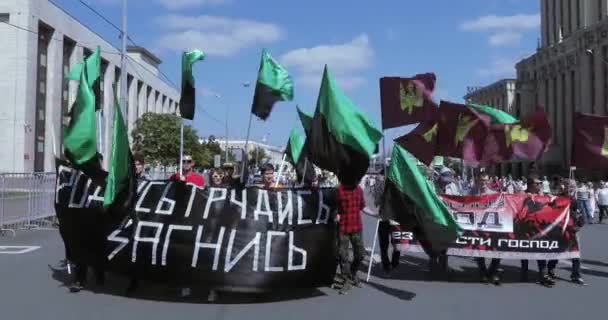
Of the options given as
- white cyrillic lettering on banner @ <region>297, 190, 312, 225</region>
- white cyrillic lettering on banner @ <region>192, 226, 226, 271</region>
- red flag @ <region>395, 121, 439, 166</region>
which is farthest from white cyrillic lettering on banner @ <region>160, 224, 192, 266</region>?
red flag @ <region>395, 121, 439, 166</region>

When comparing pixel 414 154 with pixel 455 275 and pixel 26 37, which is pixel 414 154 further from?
pixel 26 37

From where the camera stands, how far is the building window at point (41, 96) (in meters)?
44.8

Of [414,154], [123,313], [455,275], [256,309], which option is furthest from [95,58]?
[455,275]

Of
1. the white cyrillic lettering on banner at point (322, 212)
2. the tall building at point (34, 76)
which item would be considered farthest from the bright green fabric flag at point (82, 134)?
the tall building at point (34, 76)

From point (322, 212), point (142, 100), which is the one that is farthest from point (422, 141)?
point (142, 100)

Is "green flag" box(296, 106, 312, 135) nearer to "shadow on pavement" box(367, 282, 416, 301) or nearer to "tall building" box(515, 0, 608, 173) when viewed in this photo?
"shadow on pavement" box(367, 282, 416, 301)

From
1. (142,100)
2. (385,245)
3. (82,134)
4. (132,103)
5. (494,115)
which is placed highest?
(142,100)

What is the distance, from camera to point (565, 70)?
215ft

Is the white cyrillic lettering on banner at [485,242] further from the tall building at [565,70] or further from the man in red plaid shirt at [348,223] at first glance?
the tall building at [565,70]

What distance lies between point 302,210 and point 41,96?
42.5 metres

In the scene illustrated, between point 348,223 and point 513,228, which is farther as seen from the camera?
point 513,228

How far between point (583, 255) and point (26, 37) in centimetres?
3992

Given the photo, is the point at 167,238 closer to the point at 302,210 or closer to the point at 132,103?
the point at 302,210

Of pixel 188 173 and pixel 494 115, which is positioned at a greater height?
pixel 494 115
